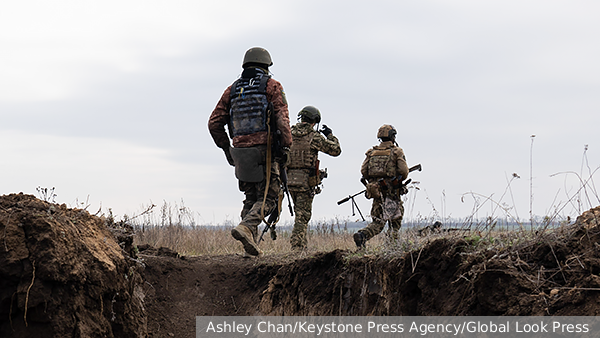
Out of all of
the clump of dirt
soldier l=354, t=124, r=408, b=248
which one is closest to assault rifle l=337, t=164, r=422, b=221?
soldier l=354, t=124, r=408, b=248

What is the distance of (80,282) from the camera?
4.33 m

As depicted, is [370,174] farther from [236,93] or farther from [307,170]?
[236,93]

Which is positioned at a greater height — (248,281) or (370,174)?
(370,174)

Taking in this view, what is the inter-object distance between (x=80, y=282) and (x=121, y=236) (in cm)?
103

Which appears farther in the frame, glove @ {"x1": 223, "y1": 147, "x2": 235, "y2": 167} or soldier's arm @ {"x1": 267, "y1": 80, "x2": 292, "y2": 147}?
glove @ {"x1": 223, "y1": 147, "x2": 235, "y2": 167}

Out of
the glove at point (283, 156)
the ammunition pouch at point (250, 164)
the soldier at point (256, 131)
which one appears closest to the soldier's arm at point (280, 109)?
the soldier at point (256, 131)

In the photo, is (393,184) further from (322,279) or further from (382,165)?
(322,279)

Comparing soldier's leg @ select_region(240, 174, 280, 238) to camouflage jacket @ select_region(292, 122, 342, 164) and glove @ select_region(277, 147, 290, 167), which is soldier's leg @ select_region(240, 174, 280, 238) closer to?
glove @ select_region(277, 147, 290, 167)

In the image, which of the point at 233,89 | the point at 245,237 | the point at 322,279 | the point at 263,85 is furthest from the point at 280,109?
the point at 322,279

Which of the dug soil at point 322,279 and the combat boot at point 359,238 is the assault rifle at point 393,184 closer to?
the combat boot at point 359,238

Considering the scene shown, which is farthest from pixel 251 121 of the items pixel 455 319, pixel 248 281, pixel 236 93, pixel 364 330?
pixel 455 319

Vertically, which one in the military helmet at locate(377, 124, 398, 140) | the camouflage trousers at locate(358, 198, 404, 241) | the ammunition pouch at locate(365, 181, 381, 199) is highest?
the military helmet at locate(377, 124, 398, 140)

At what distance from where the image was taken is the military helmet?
849cm

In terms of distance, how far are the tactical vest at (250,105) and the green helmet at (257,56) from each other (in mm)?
183
